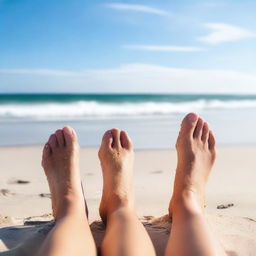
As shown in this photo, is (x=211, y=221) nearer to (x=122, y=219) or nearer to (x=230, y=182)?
(x=122, y=219)

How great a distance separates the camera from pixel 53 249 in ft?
4.83

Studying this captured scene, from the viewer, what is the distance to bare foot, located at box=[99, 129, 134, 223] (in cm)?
211

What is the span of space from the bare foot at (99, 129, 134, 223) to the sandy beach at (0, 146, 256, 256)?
136 mm

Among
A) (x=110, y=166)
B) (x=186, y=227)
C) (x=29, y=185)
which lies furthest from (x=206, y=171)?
(x=29, y=185)

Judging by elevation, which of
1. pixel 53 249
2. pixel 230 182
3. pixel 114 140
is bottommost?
pixel 230 182

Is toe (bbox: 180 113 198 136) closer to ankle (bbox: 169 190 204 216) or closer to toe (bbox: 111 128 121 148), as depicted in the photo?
toe (bbox: 111 128 121 148)

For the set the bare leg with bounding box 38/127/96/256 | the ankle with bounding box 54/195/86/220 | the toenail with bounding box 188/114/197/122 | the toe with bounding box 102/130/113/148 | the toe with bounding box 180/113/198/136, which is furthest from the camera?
the toenail with bounding box 188/114/197/122

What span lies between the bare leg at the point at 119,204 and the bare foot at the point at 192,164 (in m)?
0.27

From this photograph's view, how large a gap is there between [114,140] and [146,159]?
67.7 inches

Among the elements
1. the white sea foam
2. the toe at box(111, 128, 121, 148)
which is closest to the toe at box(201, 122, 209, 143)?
the toe at box(111, 128, 121, 148)

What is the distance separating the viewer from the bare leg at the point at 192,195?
62.2 inches

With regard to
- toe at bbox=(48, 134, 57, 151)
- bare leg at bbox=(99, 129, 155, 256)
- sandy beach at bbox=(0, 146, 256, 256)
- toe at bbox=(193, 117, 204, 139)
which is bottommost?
sandy beach at bbox=(0, 146, 256, 256)

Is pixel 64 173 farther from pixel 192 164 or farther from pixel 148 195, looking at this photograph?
pixel 148 195

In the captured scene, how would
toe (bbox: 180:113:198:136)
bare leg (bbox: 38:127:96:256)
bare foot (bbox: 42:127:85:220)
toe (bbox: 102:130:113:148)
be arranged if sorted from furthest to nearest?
toe (bbox: 180:113:198:136) → toe (bbox: 102:130:113:148) → bare foot (bbox: 42:127:85:220) → bare leg (bbox: 38:127:96:256)
